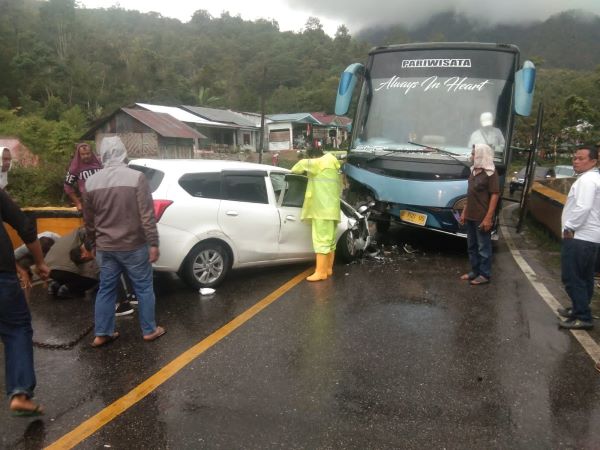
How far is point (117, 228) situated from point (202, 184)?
1788 mm

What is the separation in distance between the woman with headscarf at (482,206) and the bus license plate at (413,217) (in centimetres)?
104

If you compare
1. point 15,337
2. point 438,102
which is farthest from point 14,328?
point 438,102

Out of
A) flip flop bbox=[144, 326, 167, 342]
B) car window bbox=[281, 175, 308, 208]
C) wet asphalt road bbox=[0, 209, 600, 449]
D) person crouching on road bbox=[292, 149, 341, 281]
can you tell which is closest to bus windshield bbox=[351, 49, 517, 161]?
car window bbox=[281, 175, 308, 208]

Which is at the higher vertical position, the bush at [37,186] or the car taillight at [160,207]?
the car taillight at [160,207]

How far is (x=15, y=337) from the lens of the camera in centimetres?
319

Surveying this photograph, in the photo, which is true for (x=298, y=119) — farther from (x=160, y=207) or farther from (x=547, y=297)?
(x=160, y=207)

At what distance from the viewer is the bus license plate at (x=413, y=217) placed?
7.47 metres

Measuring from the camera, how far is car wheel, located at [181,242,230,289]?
18.8ft

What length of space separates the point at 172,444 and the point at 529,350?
3.02 metres

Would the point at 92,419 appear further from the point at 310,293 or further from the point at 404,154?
the point at 404,154

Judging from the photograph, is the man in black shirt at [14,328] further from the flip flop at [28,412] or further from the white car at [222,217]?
the white car at [222,217]

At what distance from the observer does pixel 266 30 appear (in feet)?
345

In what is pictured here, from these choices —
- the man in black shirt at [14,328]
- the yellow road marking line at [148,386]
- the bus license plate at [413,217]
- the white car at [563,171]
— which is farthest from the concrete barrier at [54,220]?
the white car at [563,171]

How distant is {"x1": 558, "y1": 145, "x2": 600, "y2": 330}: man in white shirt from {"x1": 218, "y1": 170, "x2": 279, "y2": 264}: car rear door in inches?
130
